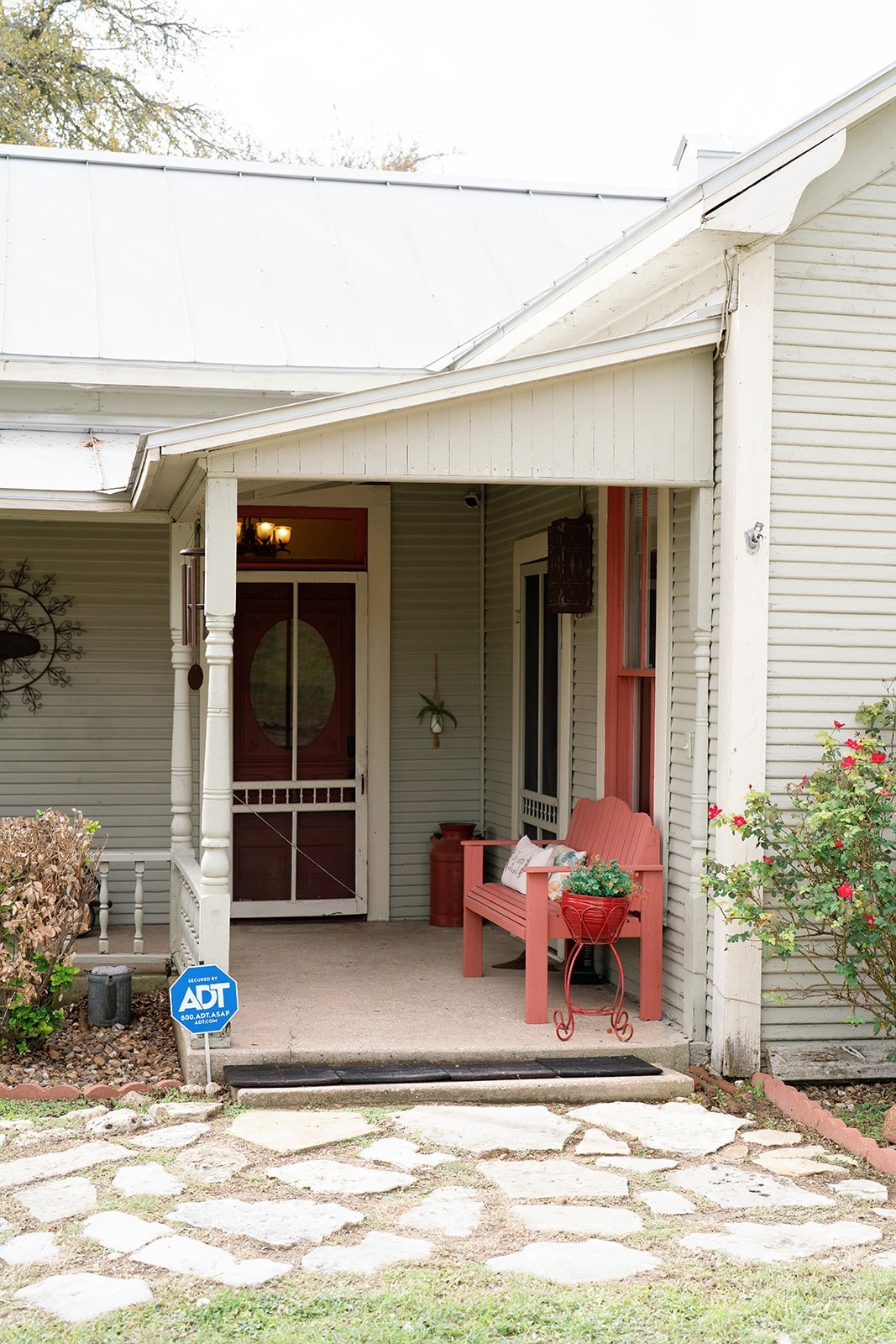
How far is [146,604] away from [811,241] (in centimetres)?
478

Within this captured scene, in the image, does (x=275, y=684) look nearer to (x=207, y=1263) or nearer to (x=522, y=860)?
(x=522, y=860)

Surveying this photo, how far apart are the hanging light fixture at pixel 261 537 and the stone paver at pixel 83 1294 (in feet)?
18.8

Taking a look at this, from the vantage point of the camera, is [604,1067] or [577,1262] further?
[604,1067]

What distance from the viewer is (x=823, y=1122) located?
540 cm

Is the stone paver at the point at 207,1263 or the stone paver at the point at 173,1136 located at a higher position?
the stone paver at the point at 207,1263

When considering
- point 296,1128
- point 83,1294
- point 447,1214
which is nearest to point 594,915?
point 296,1128

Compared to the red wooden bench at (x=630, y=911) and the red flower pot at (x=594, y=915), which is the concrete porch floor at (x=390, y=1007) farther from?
the red flower pot at (x=594, y=915)

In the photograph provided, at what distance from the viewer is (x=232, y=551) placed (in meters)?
5.80

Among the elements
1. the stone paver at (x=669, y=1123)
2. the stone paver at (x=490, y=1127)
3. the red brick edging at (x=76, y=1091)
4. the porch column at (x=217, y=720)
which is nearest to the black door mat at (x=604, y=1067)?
the stone paver at (x=669, y=1123)

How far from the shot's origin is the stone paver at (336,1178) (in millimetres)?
4562

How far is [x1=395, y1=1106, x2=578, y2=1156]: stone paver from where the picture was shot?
16.6 ft

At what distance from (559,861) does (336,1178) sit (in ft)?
8.45

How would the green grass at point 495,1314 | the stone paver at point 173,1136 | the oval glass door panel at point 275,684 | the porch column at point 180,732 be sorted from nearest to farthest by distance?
1. the green grass at point 495,1314
2. the stone paver at point 173,1136
3. the porch column at point 180,732
4. the oval glass door panel at point 275,684

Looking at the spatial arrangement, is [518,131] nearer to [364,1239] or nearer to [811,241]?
[811,241]
